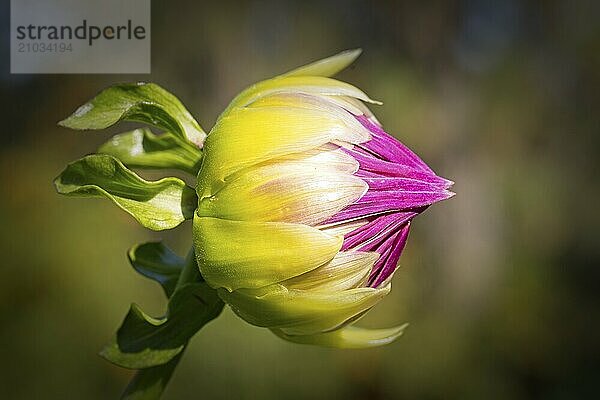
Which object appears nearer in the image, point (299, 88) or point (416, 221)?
point (299, 88)

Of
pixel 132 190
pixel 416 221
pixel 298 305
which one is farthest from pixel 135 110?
pixel 416 221

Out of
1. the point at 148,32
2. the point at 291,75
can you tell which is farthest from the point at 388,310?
the point at 291,75

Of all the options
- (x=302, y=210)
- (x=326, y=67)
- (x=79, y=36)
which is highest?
(x=79, y=36)

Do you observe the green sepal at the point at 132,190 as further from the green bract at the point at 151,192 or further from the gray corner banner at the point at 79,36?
the gray corner banner at the point at 79,36

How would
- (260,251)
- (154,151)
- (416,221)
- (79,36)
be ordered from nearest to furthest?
(260,251), (154,151), (79,36), (416,221)

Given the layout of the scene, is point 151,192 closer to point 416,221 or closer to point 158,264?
point 158,264

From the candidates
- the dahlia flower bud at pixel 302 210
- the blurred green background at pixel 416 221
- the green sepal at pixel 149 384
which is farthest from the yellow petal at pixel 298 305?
the blurred green background at pixel 416 221

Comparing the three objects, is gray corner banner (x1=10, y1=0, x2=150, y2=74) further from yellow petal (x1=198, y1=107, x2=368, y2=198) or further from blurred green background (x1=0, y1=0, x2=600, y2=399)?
yellow petal (x1=198, y1=107, x2=368, y2=198)
